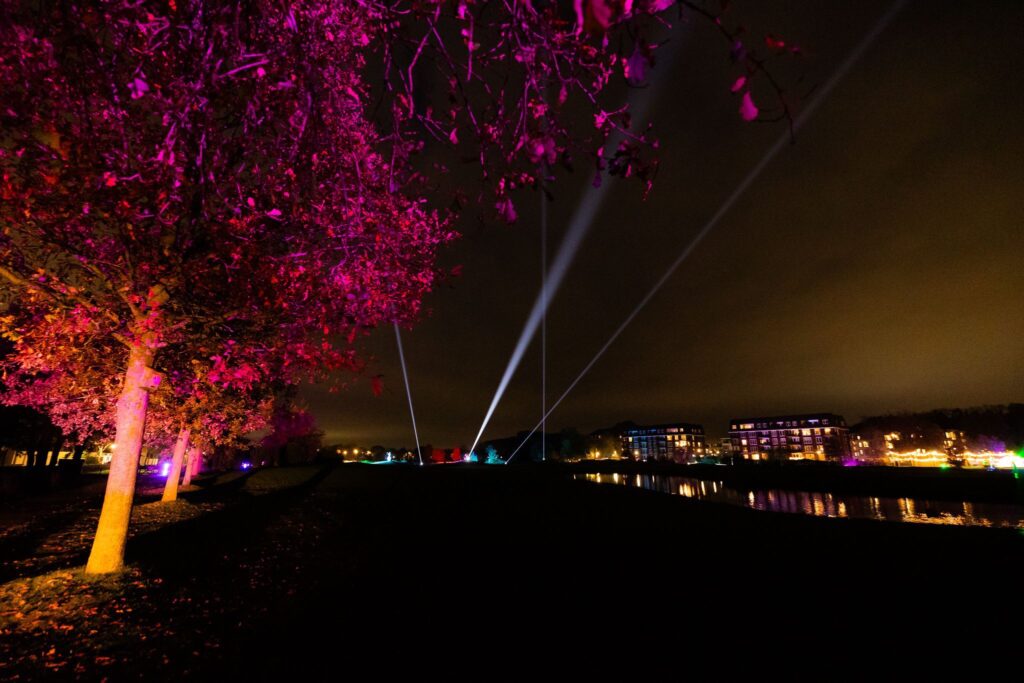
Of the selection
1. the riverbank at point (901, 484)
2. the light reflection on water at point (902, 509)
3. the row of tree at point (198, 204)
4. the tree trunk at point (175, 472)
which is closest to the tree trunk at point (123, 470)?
the row of tree at point (198, 204)

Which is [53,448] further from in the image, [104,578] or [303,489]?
[104,578]

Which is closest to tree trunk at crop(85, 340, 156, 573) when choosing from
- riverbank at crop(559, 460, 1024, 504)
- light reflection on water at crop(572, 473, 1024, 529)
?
light reflection on water at crop(572, 473, 1024, 529)

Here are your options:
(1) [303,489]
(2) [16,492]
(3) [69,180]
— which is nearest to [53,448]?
(2) [16,492]

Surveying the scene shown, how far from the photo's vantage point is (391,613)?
26.8ft

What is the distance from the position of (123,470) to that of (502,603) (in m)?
8.62

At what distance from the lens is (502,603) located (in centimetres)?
885

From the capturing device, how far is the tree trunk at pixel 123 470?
9.55 m

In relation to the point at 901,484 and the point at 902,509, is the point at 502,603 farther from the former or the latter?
the point at 901,484

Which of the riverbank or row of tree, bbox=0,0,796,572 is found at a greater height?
row of tree, bbox=0,0,796,572

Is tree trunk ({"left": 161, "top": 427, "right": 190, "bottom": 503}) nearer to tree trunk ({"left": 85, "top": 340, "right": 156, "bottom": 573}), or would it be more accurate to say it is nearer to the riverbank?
tree trunk ({"left": 85, "top": 340, "right": 156, "bottom": 573})

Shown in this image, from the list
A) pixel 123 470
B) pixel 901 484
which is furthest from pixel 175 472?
pixel 901 484

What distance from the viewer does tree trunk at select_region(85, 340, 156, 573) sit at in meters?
9.55

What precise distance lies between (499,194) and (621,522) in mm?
18098

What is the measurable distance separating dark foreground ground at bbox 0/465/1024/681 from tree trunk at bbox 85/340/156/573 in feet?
1.77
